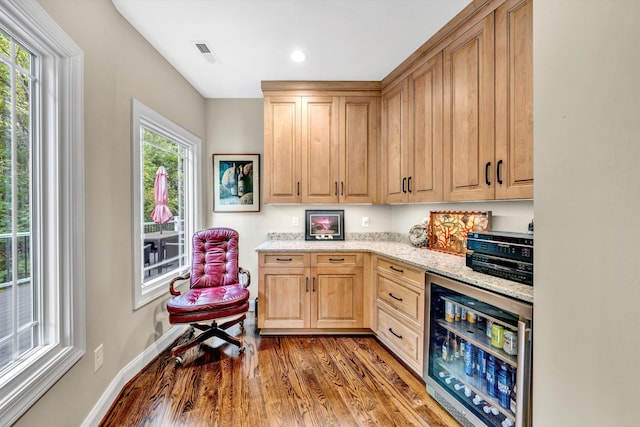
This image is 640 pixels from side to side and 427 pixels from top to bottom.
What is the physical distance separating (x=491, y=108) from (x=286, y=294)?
230cm

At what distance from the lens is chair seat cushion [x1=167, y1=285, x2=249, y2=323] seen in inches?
86.9

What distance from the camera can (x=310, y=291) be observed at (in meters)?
2.70

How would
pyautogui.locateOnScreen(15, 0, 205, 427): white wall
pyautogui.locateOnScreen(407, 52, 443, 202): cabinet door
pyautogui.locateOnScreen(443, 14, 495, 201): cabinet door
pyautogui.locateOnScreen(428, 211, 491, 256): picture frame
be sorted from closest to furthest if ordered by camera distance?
pyautogui.locateOnScreen(15, 0, 205, 427): white wall
pyautogui.locateOnScreen(443, 14, 495, 201): cabinet door
pyautogui.locateOnScreen(428, 211, 491, 256): picture frame
pyautogui.locateOnScreen(407, 52, 443, 202): cabinet door

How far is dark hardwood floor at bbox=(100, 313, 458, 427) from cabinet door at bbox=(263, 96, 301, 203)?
1.63 meters

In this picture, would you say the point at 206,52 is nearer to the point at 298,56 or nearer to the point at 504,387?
the point at 298,56

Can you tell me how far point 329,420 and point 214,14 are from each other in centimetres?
283

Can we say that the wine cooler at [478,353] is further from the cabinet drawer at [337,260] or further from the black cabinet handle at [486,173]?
the cabinet drawer at [337,260]

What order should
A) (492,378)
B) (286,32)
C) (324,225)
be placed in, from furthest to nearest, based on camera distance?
(324,225) < (286,32) < (492,378)

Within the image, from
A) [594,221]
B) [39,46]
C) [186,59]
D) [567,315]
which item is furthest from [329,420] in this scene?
[186,59]

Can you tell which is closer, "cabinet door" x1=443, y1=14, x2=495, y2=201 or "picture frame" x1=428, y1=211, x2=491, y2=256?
"cabinet door" x1=443, y1=14, x2=495, y2=201

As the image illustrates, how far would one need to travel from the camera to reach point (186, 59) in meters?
2.55

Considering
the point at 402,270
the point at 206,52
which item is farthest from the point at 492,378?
the point at 206,52

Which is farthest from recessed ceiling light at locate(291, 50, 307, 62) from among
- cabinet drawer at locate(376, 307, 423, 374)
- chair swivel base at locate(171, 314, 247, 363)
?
chair swivel base at locate(171, 314, 247, 363)

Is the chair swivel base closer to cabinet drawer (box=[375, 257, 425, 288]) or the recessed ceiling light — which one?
cabinet drawer (box=[375, 257, 425, 288])
